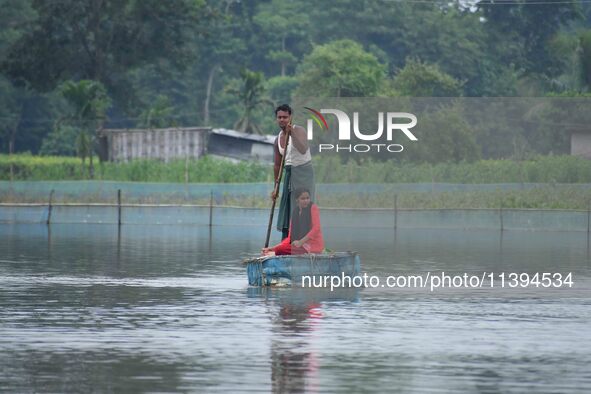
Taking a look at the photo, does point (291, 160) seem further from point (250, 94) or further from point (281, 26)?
point (281, 26)

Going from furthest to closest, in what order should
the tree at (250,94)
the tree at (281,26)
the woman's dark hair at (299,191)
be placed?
1. the tree at (281,26)
2. the tree at (250,94)
3. the woman's dark hair at (299,191)

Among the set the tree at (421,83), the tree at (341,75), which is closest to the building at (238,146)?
the tree at (341,75)

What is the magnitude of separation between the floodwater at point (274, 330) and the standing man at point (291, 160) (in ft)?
4.46

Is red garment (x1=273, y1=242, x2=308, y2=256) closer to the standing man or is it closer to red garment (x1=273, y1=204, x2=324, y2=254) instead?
red garment (x1=273, y1=204, x2=324, y2=254)

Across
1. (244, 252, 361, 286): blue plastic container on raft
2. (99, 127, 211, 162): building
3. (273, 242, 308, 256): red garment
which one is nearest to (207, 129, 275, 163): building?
(99, 127, 211, 162): building

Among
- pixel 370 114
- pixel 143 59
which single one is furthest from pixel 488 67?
pixel 370 114

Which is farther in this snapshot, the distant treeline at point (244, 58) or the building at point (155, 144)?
the distant treeline at point (244, 58)

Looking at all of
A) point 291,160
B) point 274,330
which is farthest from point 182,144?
point 274,330

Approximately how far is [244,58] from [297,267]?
6818cm

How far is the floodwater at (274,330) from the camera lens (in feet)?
43.0

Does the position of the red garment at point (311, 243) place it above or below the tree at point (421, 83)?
below

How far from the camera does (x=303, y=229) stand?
71.3 feet

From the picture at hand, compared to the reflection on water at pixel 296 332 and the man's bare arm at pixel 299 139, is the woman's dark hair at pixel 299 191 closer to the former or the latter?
the man's bare arm at pixel 299 139

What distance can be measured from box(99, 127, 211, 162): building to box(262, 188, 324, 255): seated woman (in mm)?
39191
